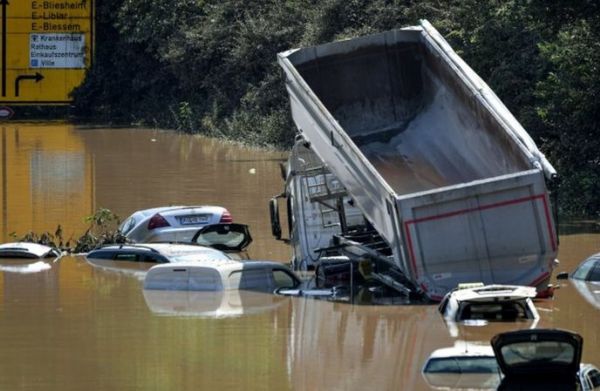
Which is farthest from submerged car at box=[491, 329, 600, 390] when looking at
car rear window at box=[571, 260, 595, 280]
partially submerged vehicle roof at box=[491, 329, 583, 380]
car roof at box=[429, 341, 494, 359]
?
car rear window at box=[571, 260, 595, 280]

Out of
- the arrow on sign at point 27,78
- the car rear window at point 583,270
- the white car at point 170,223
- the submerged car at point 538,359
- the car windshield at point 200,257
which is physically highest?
the arrow on sign at point 27,78

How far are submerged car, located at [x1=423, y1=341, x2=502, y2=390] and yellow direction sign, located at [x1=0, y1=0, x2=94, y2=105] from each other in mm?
31729

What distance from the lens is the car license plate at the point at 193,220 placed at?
27750 millimetres

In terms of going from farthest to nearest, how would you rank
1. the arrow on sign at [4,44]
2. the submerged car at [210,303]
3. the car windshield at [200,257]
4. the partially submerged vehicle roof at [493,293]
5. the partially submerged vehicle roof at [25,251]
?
the arrow on sign at [4,44] → the partially submerged vehicle roof at [25,251] → the car windshield at [200,257] → the submerged car at [210,303] → the partially submerged vehicle roof at [493,293]

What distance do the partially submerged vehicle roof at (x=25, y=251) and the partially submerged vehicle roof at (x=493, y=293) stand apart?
8456 mm

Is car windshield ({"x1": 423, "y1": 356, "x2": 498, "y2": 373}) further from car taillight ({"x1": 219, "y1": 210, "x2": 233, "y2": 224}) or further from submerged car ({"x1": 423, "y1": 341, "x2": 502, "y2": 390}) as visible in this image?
car taillight ({"x1": 219, "y1": 210, "x2": 233, "y2": 224})

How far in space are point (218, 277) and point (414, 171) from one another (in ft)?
15.7

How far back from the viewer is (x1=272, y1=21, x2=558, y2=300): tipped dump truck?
20.2 m

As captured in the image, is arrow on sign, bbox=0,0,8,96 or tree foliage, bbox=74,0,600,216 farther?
arrow on sign, bbox=0,0,8,96

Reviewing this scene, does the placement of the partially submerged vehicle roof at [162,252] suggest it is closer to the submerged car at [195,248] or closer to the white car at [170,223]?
the submerged car at [195,248]

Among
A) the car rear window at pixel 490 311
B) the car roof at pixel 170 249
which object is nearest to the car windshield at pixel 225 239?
the car roof at pixel 170 249

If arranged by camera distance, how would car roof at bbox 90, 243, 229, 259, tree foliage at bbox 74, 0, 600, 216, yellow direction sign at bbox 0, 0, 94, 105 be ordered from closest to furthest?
car roof at bbox 90, 243, 229, 259 → tree foliage at bbox 74, 0, 600, 216 → yellow direction sign at bbox 0, 0, 94, 105

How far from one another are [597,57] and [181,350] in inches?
639

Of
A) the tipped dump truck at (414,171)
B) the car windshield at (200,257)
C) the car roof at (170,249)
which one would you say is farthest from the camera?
the car roof at (170,249)
